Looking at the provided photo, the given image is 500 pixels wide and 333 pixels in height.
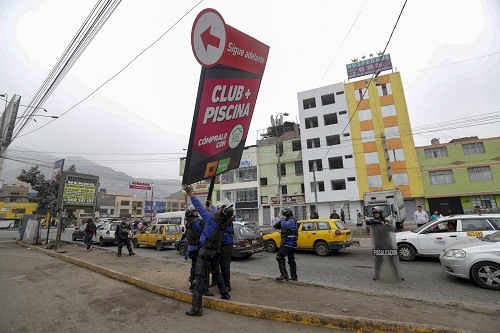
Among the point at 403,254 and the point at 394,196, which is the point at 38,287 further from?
the point at 394,196

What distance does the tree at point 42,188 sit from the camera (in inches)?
715

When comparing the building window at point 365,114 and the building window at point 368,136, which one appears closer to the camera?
the building window at point 368,136

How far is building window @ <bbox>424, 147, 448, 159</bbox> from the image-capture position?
31.2 metres

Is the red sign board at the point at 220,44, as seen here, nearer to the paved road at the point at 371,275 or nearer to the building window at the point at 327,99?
the paved road at the point at 371,275

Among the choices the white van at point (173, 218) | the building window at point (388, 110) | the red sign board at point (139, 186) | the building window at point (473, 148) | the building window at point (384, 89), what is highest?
the building window at point (384, 89)

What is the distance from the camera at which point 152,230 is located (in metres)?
15.9

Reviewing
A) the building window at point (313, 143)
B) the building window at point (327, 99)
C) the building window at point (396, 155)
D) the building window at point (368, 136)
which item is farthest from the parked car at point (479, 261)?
the building window at point (327, 99)

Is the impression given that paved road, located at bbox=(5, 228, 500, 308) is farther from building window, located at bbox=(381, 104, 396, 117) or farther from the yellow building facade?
building window, located at bbox=(381, 104, 396, 117)

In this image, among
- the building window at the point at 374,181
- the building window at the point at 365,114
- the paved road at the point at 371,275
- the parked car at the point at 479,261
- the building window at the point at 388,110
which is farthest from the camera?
the building window at the point at 365,114

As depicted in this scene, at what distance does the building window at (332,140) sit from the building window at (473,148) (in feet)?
45.8

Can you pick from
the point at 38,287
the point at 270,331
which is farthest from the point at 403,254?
the point at 38,287

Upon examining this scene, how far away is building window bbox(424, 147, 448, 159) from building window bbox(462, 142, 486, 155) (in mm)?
1857

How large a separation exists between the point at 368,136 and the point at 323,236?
27.6m

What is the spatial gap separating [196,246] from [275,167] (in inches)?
1358
